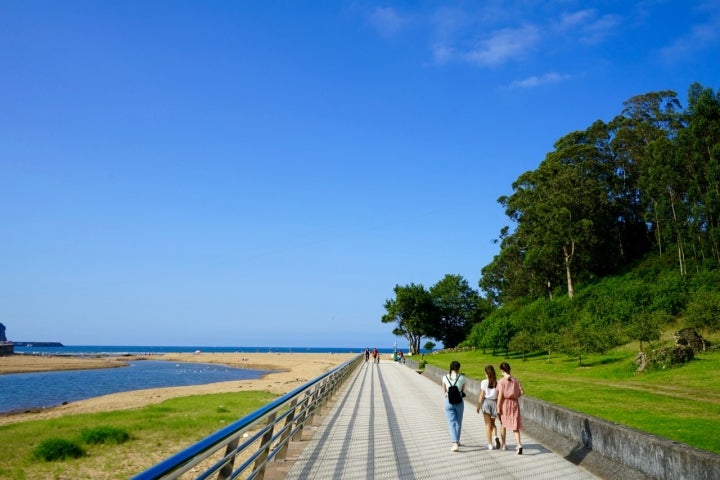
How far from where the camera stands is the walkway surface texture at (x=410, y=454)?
27.7 ft

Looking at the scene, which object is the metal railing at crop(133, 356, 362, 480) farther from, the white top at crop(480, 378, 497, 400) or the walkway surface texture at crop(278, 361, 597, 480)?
the white top at crop(480, 378, 497, 400)

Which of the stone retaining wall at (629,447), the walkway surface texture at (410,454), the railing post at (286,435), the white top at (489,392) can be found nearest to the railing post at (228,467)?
the walkway surface texture at (410,454)

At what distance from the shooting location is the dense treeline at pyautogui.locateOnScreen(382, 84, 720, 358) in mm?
44906

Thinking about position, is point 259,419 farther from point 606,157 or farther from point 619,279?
point 606,157

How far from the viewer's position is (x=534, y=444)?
11523 mm

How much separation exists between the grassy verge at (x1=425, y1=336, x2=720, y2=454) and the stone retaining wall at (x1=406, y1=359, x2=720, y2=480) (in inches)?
81.8

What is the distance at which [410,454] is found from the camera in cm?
1005

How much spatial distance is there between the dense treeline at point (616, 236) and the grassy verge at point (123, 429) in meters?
26.0

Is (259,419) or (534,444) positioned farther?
(534,444)

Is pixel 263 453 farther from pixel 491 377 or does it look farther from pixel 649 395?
pixel 649 395

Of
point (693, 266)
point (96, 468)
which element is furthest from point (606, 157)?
point (96, 468)

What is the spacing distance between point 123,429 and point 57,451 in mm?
3234

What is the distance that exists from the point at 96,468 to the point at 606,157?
69627 mm

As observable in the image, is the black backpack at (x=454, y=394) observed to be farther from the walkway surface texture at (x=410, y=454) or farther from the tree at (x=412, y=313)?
the tree at (x=412, y=313)
